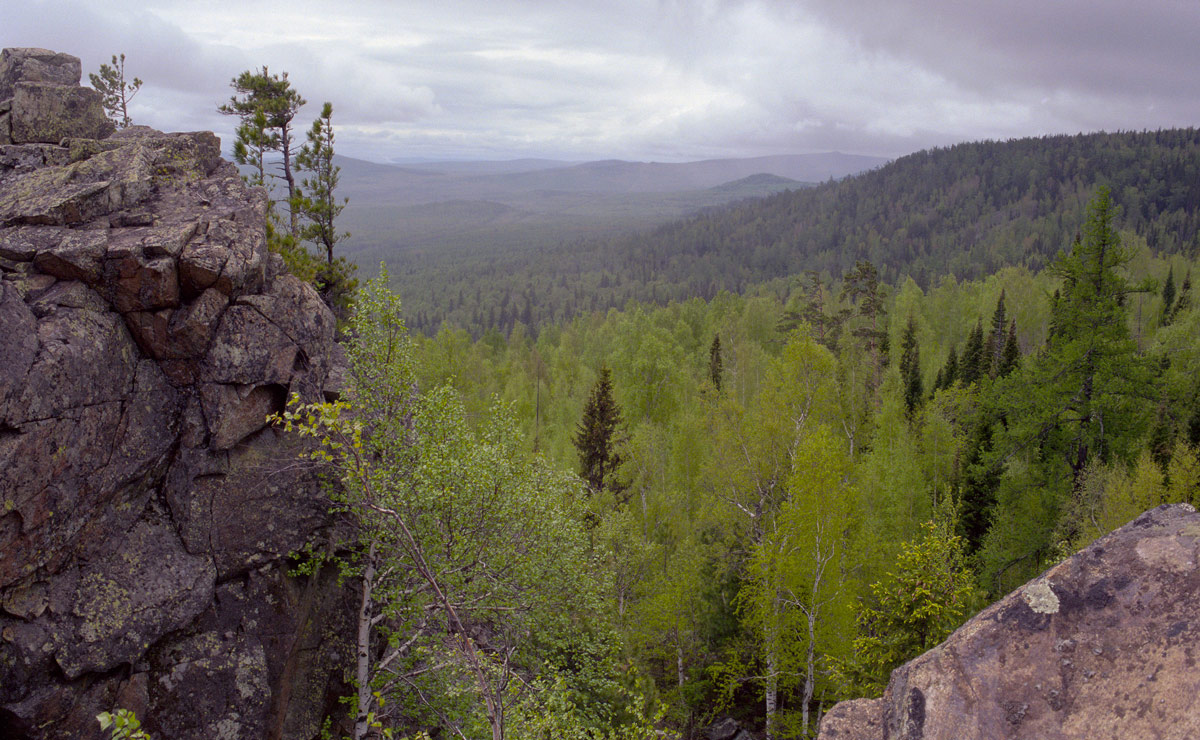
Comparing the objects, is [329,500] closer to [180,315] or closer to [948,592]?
[180,315]

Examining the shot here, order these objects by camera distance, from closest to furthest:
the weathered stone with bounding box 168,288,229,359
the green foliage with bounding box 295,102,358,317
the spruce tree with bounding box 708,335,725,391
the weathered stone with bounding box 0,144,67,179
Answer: the weathered stone with bounding box 168,288,229,359 → the weathered stone with bounding box 0,144,67,179 → the green foliage with bounding box 295,102,358,317 → the spruce tree with bounding box 708,335,725,391

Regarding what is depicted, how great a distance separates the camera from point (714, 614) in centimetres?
2675

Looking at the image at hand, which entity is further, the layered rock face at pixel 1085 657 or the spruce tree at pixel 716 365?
the spruce tree at pixel 716 365

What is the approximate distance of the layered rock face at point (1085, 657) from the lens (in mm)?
4223

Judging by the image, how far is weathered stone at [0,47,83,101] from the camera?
51.8ft

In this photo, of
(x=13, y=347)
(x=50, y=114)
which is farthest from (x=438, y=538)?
(x=50, y=114)

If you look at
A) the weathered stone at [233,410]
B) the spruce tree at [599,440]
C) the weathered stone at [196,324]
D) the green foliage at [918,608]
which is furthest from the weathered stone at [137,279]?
the spruce tree at [599,440]

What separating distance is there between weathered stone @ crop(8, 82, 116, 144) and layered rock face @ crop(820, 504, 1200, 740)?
65.4ft

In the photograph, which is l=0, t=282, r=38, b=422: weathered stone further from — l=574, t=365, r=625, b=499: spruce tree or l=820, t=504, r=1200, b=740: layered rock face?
l=574, t=365, r=625, b=499: spruce tree

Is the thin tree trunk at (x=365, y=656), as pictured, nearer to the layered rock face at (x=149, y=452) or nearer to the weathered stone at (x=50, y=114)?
the layered rock face at (x=149, y=452)

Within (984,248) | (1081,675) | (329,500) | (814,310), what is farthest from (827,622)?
(984,248)

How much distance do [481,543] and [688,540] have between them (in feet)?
48.7

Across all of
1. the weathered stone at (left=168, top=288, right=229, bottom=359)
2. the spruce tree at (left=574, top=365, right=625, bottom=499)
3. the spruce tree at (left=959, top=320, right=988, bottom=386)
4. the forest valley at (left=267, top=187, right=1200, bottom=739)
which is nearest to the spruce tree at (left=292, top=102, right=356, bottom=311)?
the forest valley at (left=267, top=187, right=1200, bottom=739)

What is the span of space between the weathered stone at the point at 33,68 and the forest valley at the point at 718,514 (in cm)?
1058
